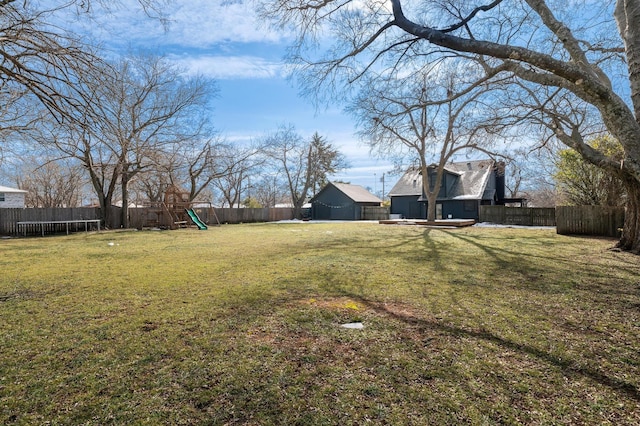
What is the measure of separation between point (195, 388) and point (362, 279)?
3.39 m

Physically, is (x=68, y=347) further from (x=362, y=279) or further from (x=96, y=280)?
(x=362, y=279)

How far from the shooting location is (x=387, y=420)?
177cm

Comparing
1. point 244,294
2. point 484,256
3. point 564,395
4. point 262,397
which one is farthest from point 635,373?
point 484,256

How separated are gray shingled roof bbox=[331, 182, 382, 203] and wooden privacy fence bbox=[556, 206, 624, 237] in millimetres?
20541

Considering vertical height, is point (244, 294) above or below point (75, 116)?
below

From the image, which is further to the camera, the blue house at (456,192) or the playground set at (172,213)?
the blue house at (456,192)

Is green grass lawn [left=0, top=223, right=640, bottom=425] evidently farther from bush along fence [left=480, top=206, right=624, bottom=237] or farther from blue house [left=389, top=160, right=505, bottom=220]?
blue house [left=389, top=160, right=505, bottom=220]

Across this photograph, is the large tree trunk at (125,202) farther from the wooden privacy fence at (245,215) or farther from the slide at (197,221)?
the wooden privacy fence at (245,215)

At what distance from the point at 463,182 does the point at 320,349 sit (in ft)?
89.9

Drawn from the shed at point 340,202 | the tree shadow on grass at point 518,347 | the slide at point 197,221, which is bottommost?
the tree shadow on grass at point 518,347

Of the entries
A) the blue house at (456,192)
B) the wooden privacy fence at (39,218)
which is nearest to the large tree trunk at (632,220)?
the blue house at (456,192)

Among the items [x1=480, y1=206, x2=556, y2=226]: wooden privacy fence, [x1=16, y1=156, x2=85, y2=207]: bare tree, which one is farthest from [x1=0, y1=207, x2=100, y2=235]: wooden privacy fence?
[x1=480, y1=206, x2=556, y2=226]: wooden privacy fence

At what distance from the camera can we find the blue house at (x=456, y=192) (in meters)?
25.6

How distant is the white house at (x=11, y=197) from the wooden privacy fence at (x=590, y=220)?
37.5m
